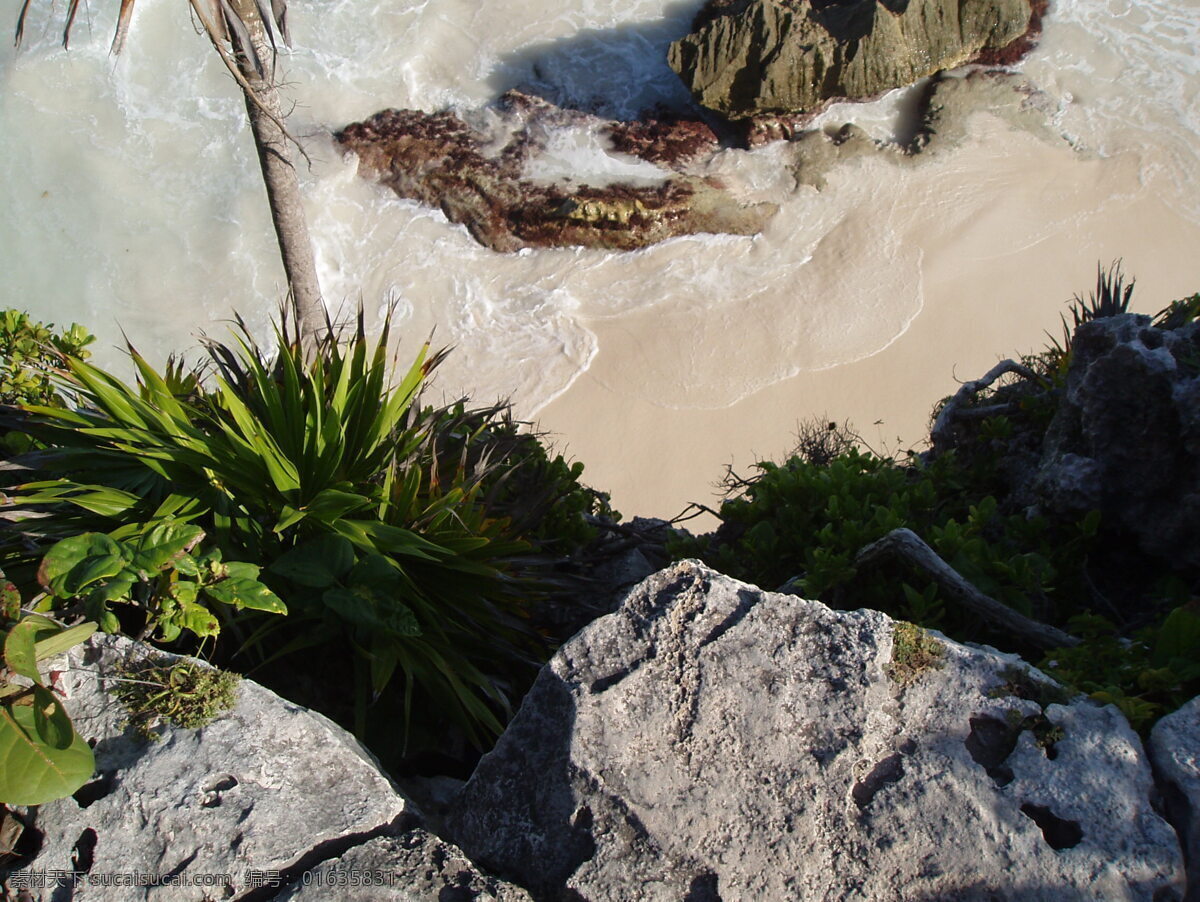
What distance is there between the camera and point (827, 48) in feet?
38.4

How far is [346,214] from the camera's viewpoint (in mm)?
11578

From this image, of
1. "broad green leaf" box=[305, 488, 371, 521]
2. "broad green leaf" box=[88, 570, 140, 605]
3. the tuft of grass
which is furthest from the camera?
"broad green leaf" box=[305, 488, 371, 521]

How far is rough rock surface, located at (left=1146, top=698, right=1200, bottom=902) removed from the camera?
1.97 meters

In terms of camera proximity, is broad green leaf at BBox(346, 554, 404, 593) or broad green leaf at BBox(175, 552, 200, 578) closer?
broad green leaf at BBox(175, 552, 200, 578)

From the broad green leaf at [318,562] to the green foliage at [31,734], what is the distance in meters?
0.77

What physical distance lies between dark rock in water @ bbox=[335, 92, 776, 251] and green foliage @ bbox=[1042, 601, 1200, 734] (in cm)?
859

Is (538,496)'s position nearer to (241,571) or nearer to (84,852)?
(241,571)

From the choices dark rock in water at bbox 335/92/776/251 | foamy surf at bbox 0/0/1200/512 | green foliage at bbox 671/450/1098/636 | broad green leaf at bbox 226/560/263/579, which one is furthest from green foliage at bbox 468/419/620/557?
dark rock in water at bbox 335/92/776/251

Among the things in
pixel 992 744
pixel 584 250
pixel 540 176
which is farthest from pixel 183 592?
pixel 540 176

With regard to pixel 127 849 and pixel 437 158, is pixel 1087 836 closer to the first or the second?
Result: pixel 127 849

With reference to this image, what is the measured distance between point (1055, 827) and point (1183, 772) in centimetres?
33

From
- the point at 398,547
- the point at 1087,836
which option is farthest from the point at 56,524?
the point at 1087,836

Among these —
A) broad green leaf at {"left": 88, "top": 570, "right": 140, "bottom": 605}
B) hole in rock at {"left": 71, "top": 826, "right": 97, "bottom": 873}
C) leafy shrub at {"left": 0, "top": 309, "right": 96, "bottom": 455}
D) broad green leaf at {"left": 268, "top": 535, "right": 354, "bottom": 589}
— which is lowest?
hole in rock at {"left": 71, "top": 826, "right": 97, "bottom": 873}

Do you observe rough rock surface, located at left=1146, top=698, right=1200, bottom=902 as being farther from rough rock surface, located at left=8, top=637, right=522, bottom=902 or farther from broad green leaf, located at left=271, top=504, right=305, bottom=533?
broad green leaf, located at left=271, top=504, right=305, bottom=533
